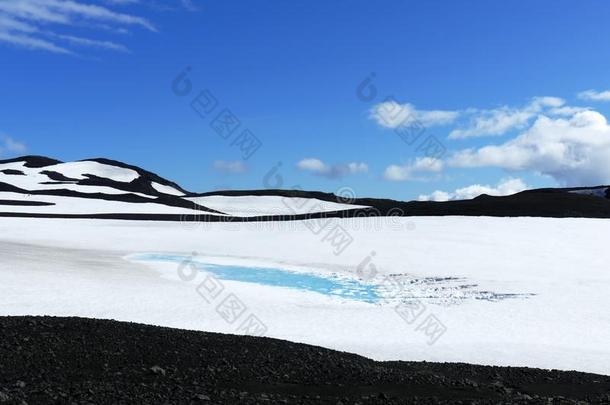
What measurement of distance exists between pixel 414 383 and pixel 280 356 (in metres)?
2.75

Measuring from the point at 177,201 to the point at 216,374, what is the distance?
263 ft

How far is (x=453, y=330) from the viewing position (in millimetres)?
17453

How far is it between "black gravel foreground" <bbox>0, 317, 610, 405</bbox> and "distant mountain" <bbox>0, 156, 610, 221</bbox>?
4063 centimetres

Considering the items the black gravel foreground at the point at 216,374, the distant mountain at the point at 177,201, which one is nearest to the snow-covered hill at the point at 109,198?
the distant mountain at the point at 177,201

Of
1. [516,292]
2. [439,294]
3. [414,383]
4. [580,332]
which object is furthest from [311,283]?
[414,383]

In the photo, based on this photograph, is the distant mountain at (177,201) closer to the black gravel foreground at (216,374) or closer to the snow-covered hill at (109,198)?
the snow-covered hill at (109,198)

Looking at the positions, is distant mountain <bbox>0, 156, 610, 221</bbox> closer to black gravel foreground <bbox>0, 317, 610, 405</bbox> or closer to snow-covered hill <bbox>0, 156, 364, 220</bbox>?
snow-covered hill <bbox>0, 156, 364, 220</bbox>

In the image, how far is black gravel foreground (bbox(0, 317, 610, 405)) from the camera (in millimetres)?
9203

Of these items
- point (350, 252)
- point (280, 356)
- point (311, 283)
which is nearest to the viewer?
point (280, 356)

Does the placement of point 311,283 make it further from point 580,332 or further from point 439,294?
point 580,332

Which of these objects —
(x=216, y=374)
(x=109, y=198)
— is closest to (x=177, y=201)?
(x=109, y=198)

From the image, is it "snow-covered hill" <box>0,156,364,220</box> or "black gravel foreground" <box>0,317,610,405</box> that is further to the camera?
"snow-covered hill" <box>0,156,364,220</box>

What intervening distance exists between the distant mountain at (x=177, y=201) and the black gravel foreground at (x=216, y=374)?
133 ft

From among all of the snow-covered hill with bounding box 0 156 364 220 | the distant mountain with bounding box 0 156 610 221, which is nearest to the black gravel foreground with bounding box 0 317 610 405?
the distant mountain with bounding box 0 156 610 221
